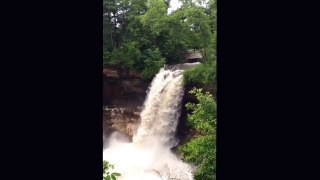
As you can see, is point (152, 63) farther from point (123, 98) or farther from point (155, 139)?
point (155, 139)

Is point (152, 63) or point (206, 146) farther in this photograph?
point (152, 63)

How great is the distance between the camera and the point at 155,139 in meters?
9.62

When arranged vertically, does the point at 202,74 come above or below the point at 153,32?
below

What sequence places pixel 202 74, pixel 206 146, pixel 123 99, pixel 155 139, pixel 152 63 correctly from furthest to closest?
pixel 123 99 < pixel 152 63 < pixel 155 139 < pixel 202 74 < pixel 206 146

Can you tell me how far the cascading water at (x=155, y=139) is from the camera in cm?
919

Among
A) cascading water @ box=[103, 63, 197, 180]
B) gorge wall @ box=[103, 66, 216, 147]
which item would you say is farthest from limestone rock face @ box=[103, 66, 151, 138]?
cascading water @ box=[103, 63, 197, 180]

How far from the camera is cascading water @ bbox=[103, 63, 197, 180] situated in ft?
Result: 30.1

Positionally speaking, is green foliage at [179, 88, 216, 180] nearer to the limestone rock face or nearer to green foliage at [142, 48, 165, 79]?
green foliage at [142, 48, 165, 79]

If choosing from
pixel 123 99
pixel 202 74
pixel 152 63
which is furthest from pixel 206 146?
pixel 123 99

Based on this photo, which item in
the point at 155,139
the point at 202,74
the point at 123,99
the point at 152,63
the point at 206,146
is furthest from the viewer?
the point at 123,99
